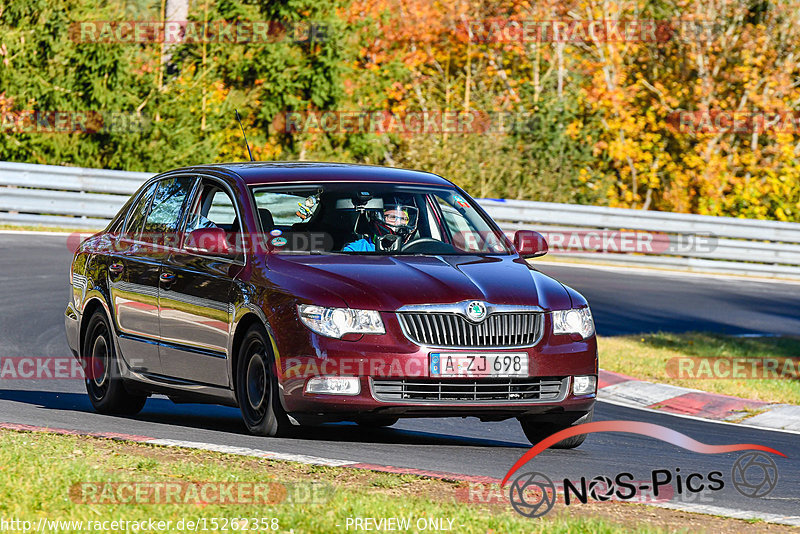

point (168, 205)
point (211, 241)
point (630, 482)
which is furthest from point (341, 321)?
point (168, 205)

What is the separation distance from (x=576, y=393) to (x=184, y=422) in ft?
9.40

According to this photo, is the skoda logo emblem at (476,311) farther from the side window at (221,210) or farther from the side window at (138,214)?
the side window at (138,214)

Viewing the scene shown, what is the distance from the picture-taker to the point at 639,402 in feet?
41.0

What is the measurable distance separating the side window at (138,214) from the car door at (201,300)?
28.8 inches

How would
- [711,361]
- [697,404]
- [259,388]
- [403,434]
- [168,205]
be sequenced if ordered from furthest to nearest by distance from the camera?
[711,361] < [697,404] < [168,205] < [403,434] < [259,388]

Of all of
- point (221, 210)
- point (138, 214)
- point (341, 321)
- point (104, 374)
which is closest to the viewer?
point (341, 321)

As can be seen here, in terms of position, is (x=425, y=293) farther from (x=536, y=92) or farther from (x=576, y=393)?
(x=536, y=92)

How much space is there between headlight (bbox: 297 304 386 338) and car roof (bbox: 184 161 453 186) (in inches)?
58.8

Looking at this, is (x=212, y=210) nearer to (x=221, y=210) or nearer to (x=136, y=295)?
(x=221, y=210)

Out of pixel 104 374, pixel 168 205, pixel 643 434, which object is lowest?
pixel 643 434

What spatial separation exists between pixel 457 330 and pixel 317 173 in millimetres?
1905

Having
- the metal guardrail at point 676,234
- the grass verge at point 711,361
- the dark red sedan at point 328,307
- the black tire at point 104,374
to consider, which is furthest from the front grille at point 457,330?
the metal guardrail at point 676,234

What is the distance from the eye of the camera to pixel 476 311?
7828mm

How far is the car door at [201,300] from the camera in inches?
334
